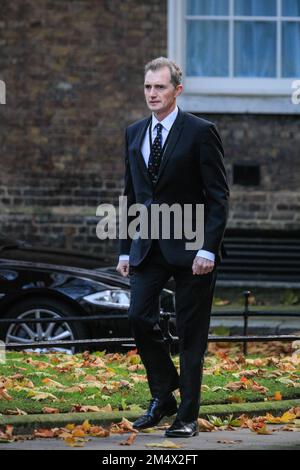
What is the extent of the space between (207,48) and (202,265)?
33.9 ft

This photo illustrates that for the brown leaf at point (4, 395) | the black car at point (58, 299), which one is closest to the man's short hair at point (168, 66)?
the brown leaf at point (4, 395)

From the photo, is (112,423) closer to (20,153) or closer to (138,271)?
(138,271)

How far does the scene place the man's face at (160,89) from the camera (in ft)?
27.4

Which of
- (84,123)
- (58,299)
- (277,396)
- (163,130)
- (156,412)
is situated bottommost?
(277,396)

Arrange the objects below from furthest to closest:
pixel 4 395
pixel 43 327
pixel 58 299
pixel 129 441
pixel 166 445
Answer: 1. pixel 58 299
2. pixel 43 327
3. pixel 4 395
4. pixel 129 441
5. pixel 166 445

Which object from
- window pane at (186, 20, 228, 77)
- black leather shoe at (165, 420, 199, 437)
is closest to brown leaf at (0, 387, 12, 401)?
black leather shoe at (165, 420, 199, 437)

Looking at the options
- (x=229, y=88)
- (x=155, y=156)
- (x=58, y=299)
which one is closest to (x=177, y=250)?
(x=155, y=156)

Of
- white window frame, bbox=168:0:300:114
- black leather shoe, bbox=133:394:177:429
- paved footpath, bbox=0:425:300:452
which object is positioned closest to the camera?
paved footpath, bbox=0:425:300:452

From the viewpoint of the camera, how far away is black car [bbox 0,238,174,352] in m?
12.4

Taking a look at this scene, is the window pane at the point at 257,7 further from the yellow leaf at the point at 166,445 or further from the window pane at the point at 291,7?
the yellow leaf at the point at 166,445

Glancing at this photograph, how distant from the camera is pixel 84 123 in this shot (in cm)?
1803

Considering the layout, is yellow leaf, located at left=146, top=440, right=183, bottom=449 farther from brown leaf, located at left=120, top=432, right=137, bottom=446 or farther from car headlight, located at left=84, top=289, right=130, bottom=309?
car headlight, located at left=84, top=289, right=130, bottom=309

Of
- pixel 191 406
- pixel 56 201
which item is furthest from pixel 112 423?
pixel 56 201

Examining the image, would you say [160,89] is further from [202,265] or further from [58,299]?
[58,299]
